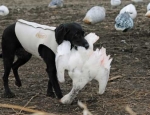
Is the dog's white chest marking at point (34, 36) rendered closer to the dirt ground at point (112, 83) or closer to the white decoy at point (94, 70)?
the white decoy at point (94, 70)

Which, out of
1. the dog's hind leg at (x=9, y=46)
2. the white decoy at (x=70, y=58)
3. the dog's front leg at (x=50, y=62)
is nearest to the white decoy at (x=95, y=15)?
the dog's hind leg at (x=9, y=46)

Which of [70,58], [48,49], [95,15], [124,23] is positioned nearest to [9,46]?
[48,49]

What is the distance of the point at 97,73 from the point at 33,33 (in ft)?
2.82

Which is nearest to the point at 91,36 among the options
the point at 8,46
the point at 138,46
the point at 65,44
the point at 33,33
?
the point at 65,44

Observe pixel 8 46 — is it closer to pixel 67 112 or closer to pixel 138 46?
pixel 67 112

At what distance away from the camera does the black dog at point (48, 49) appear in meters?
3.67

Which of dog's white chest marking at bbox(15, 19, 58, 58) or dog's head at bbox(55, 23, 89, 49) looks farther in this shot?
dog's white chest marking at bbox(15, 19, 58, 58)

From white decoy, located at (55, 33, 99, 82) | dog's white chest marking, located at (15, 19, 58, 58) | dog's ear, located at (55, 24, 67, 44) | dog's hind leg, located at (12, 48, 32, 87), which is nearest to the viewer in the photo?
white decoy, located at (55, 33, 99, 82)

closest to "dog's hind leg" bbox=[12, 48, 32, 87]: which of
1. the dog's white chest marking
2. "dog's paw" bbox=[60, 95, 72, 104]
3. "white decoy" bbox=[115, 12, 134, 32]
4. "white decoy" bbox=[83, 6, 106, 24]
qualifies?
the dog's white chest marking

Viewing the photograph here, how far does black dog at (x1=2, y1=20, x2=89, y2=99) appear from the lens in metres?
3.67

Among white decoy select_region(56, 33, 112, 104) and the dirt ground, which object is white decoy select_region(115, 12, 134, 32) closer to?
the dirt ground

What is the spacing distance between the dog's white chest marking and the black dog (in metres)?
0.05

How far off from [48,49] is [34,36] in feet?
0.67

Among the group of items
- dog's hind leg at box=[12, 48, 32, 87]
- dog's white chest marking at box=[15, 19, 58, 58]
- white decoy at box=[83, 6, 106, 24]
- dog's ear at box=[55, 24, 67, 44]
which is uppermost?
dog's ear at box=[55, 24, 67, 44]
